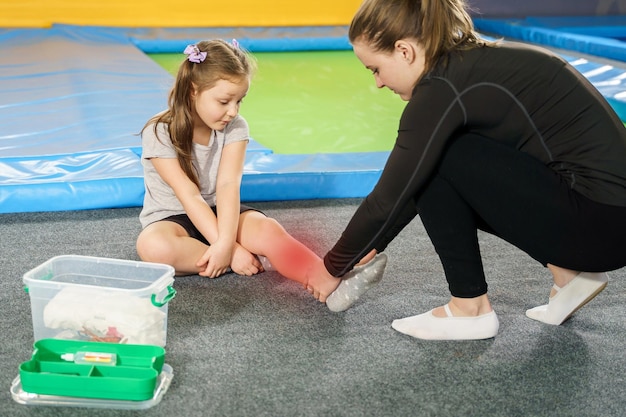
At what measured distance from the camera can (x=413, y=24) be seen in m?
1.35

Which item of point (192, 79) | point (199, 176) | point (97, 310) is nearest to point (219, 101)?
point (192, 79)

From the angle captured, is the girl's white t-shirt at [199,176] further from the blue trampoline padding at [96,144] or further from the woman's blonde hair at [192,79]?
the blue trampoline padding at [96,144]

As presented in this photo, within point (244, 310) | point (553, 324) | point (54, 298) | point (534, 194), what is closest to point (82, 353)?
point (54, 298)

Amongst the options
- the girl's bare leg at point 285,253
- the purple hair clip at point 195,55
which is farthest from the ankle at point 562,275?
the purple hair clip at point 195,55

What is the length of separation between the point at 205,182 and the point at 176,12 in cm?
362

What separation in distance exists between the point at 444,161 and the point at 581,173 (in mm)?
240

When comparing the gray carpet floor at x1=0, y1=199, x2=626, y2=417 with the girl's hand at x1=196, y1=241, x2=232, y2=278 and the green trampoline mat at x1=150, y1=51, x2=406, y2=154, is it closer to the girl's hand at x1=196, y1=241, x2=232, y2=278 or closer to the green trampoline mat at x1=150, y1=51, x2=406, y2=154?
the girl's hand at x1=196, y1=241, x2=232, y2=278

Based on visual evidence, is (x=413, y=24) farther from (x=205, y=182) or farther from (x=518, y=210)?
(x=205, y=182)

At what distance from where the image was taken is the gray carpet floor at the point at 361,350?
126 cm

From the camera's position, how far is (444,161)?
55.4 inches

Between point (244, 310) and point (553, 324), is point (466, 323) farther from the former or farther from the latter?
point (244, 310)

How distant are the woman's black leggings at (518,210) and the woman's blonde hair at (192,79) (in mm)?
572

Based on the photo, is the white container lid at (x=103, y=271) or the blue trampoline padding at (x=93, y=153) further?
the blue trampoline padding at (x=93, y=153)

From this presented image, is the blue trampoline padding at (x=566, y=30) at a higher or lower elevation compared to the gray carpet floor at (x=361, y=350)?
lower
